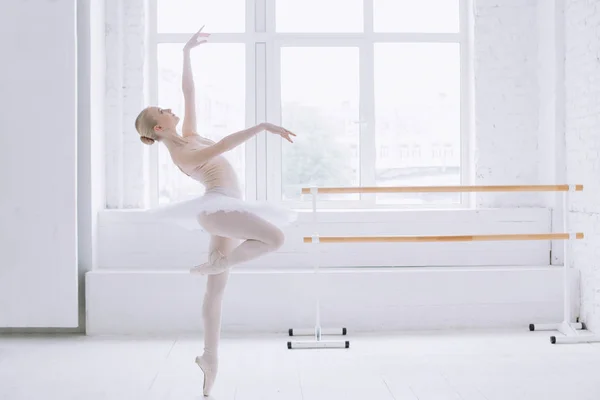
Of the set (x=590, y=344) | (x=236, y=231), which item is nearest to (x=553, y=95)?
(x=590, y=344)

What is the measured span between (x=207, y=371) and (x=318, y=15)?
3.02m

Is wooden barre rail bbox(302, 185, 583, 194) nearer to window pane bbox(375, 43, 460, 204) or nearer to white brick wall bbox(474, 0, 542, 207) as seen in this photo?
white brick wall bbox(474, 0, 542, 207)

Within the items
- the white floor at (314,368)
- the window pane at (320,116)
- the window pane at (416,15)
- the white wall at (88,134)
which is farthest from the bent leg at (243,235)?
the window pane at (416,15)

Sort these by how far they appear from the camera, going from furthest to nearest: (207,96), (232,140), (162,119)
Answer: (207,96) → (162,119) → (232,140)

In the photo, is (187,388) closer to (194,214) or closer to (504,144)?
(194,214)

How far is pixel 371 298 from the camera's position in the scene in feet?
15.7

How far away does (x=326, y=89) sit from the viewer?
538 centimetres

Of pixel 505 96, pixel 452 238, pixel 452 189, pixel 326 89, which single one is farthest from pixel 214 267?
pixel 505 96

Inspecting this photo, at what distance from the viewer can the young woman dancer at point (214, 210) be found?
3.02 meters

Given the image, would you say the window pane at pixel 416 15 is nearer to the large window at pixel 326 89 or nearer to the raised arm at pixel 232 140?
the large window at pixel 326 89

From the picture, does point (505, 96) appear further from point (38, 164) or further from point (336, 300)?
point (38, 164)

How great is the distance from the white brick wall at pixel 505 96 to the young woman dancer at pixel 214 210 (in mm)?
2371

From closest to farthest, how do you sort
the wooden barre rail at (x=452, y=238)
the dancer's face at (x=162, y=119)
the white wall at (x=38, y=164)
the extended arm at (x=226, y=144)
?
1. the extended arm at (x=226, y=144)
2. the dancer's face at (x=162, y=119)
3. the wooden barre rail at (x=452, y=238)
4. the white wall at (x=38, y=164)

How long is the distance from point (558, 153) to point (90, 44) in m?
3.14
